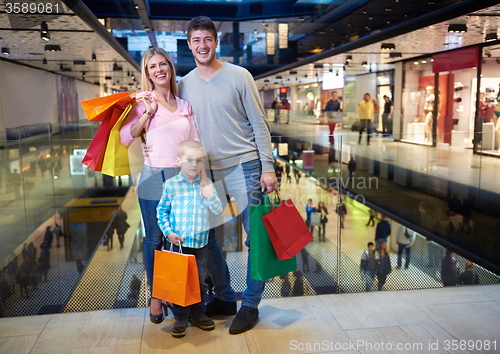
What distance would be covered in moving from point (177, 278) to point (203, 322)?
339mm

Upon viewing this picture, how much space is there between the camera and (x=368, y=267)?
343cm

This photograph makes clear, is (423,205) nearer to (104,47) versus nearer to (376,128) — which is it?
(376,128)

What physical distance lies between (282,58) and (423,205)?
36.1 feet

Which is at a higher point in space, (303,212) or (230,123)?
(230,123)

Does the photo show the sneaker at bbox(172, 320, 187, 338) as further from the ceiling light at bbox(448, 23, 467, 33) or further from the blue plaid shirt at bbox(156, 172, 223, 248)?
the ceiling light at bbox(448, 23, 467, 33)

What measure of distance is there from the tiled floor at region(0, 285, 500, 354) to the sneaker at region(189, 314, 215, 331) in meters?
0.02

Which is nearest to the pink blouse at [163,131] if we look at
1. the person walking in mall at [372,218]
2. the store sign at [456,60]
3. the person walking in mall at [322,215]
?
the person walking in mall at [322,215]

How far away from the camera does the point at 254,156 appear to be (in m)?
2.24

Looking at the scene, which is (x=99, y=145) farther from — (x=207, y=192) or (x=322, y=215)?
(x=322, y=215)

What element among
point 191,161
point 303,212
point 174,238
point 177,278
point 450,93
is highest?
point 450,93

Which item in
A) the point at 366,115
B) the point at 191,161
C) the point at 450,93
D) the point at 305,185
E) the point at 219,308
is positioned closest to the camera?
the point at 191,161

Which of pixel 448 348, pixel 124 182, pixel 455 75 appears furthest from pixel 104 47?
pixel 448 348

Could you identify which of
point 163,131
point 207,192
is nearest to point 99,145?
point 163,131

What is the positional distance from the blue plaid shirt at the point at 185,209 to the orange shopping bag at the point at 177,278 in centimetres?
10
